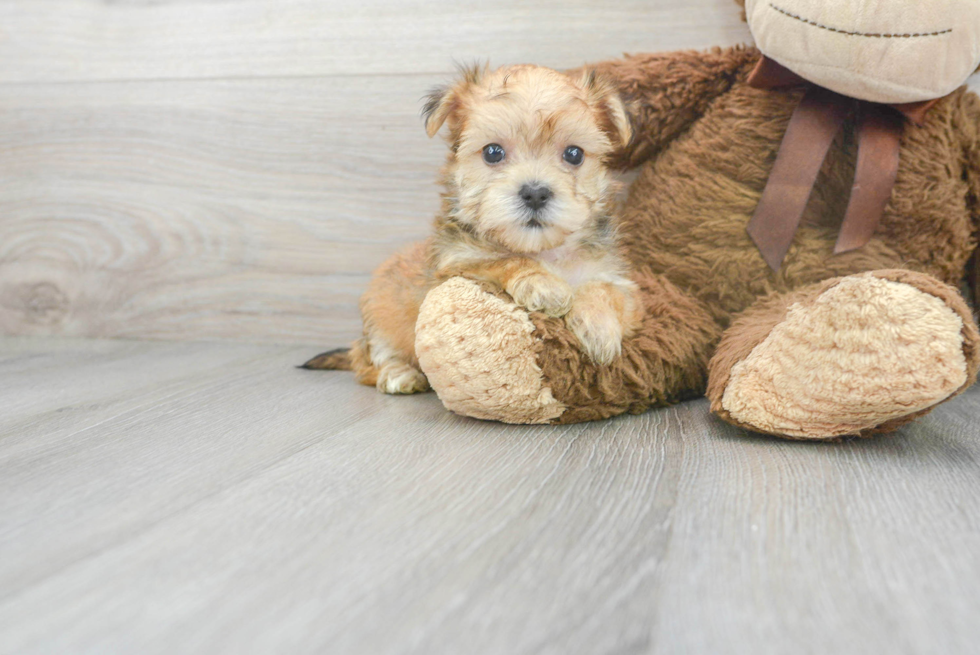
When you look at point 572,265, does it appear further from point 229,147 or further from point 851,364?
point 229,147

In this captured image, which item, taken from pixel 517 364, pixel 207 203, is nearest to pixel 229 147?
pixel 207 203

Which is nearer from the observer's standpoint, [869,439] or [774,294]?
[869,439]

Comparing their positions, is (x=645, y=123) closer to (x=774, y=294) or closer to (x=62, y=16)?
(x=774, y=294)

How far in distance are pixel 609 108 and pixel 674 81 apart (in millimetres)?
252

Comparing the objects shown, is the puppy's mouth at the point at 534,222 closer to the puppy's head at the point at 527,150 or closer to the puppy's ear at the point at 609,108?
the puppy's head at the point at 527,150

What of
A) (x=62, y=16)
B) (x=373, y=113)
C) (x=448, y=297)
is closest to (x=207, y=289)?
(x=373, y=113)

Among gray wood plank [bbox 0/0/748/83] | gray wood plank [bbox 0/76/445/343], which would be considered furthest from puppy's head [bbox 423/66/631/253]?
gray wood plank [bbox 0/76/445/343]

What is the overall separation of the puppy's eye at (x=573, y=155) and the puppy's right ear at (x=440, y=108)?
0.83 feet

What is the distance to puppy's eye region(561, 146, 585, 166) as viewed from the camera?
4.88ft

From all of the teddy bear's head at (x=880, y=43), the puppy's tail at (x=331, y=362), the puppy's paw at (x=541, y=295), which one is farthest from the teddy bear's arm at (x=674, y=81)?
the puppy's tail at (x=331, y=362)

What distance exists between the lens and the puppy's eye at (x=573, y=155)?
149 cm

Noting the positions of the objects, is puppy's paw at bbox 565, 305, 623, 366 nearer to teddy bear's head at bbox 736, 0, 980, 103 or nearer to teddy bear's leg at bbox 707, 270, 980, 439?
teddy bear's leg at bbox 707, 270, 980, 439

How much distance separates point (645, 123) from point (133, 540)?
1.36 meters

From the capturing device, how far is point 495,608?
30.1 inches
